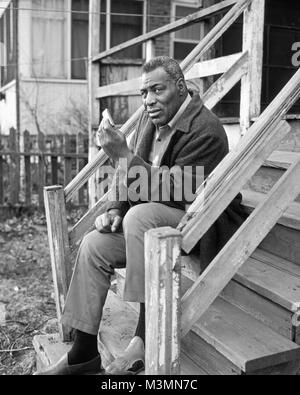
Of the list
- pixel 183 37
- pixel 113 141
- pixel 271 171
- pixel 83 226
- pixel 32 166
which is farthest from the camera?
pixel 183 37

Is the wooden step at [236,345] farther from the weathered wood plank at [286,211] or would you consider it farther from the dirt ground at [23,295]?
the dirt ground at [23,295]

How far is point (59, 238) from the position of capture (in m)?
2.89

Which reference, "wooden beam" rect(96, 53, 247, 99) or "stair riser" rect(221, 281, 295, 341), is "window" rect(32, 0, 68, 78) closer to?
"wooden beam" rect(96, 53, 247, 99)

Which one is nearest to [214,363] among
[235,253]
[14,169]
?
[235,253]

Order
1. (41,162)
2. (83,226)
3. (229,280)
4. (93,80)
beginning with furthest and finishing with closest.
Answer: (41,162), (93,80), (83,226), (229,280)

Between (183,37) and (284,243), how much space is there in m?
10.1

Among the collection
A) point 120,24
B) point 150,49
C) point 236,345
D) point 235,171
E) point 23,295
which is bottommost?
point 23,295

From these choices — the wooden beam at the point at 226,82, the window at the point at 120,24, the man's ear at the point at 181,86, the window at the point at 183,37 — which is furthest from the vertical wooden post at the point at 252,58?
the window at the point at 183,37

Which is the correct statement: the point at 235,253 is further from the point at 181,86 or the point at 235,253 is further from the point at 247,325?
the point at 181,86

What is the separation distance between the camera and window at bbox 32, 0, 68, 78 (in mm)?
11055

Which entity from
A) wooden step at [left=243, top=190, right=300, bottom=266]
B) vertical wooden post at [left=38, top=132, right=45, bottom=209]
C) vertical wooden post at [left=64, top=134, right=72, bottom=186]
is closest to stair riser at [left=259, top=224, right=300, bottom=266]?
wooden step at [left=243, top=190, right=300, bottom=266]

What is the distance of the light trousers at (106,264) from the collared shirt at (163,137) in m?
0.36

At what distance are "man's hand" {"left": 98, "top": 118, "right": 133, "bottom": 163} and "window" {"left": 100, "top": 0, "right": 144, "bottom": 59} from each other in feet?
31.2

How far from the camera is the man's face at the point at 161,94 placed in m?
2.62
